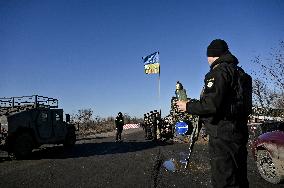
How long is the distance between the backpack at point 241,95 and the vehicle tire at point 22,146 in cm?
1109

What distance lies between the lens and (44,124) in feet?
48.9

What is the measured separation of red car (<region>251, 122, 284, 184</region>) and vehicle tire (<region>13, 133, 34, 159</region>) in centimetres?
853

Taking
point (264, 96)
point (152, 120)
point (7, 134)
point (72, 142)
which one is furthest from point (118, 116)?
point (264, 96)

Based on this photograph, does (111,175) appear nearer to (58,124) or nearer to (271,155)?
(271,155)

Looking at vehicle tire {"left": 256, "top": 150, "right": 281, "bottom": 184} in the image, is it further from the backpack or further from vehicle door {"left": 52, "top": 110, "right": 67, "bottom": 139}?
vehicle door {"left": 52, "top": 110, "right": 67, "bottom": 139}

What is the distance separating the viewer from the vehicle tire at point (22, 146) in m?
12.9

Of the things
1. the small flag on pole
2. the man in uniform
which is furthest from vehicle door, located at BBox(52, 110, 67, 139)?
the small flag on pole

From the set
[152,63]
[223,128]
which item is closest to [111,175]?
[223,128]

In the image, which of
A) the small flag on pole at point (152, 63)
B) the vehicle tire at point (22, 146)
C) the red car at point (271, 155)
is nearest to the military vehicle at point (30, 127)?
the vehicle tire at point (22, 146)

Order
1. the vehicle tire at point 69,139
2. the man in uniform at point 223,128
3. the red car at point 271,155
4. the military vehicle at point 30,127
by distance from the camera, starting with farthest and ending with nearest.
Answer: the vehicle tire at point 69,139 < the military vehicle at point 30,127 < the red car at point 271,155 < the man in uniform at point 223,128

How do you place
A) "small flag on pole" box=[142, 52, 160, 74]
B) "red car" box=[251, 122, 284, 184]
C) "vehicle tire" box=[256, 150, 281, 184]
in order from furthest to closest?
"small flag on pole" box=[142, 52, 160, 74] < "vehicle tire" box=[256, 150, 281, 184] < "red car" box=[251, 122, 284, 184]

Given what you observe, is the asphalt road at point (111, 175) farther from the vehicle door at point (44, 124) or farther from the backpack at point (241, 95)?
the backpack at point (241, 95)

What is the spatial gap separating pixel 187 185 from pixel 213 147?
4.00m

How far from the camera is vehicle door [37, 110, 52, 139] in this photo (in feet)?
47.5
